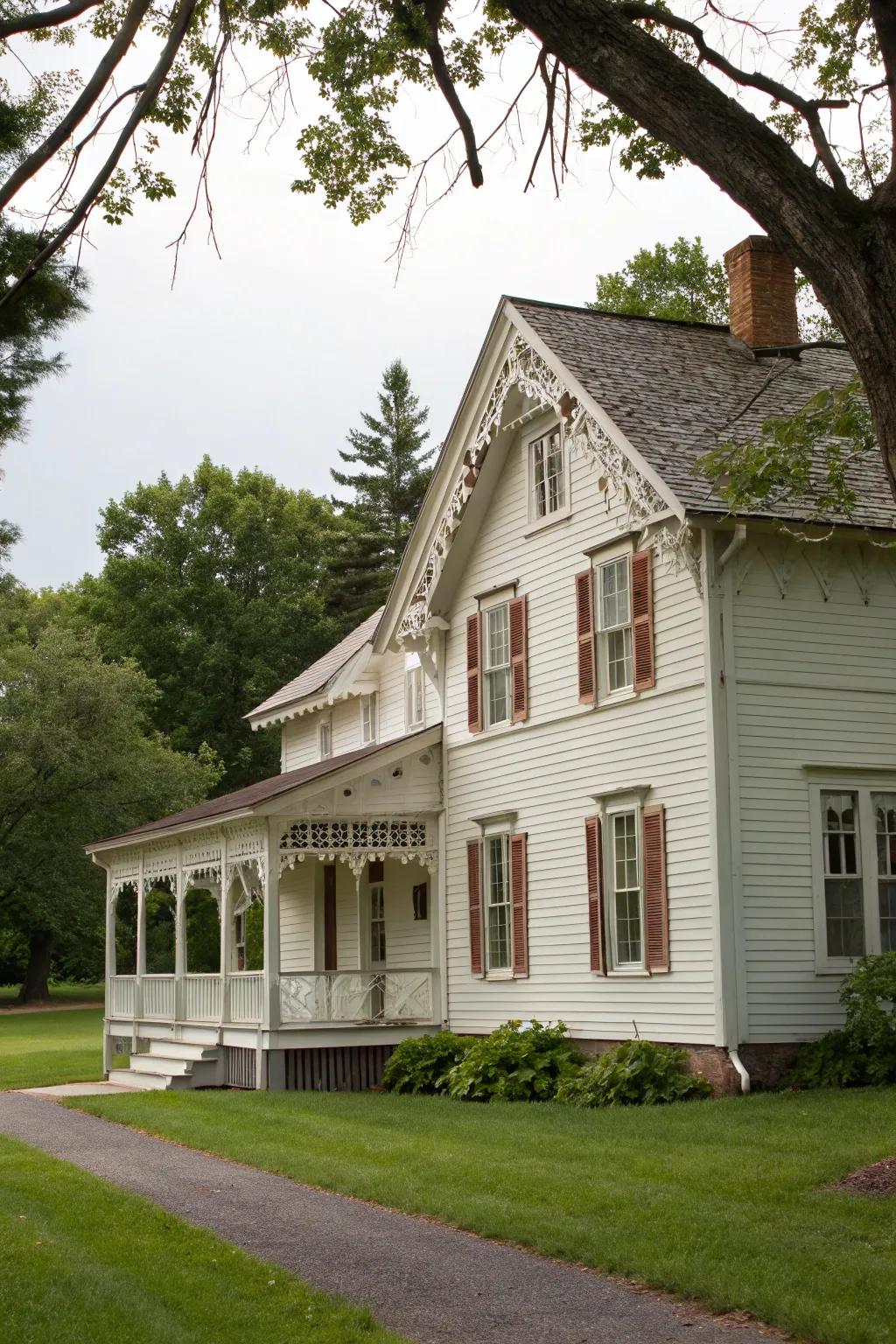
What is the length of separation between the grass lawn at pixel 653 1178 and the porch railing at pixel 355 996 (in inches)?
109

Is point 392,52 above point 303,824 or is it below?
above

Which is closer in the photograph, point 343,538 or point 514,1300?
point 514,1300

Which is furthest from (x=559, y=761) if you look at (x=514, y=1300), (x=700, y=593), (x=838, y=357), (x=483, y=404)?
(x=514, y=1300)

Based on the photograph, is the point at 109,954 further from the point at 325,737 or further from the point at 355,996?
the point at 355,996

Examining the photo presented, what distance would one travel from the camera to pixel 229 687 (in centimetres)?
5966

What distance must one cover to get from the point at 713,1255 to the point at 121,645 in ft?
174

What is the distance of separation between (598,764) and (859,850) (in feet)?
10.9

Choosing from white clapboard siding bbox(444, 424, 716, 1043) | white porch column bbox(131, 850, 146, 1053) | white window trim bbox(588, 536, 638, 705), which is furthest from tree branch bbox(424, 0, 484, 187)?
white porch column bbox(131, 850, 146, 1053)

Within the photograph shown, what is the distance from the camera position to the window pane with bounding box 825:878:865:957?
17.7 meters

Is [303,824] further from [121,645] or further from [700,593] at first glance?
[121,645]

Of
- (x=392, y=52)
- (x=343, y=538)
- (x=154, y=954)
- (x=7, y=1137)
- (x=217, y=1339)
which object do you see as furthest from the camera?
(x=343, y=538)

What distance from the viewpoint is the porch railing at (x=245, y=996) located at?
21922 millimetres

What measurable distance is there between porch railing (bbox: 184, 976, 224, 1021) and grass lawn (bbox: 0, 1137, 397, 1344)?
11914mm

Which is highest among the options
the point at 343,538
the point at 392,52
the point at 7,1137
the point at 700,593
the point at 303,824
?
the point at 343,538
